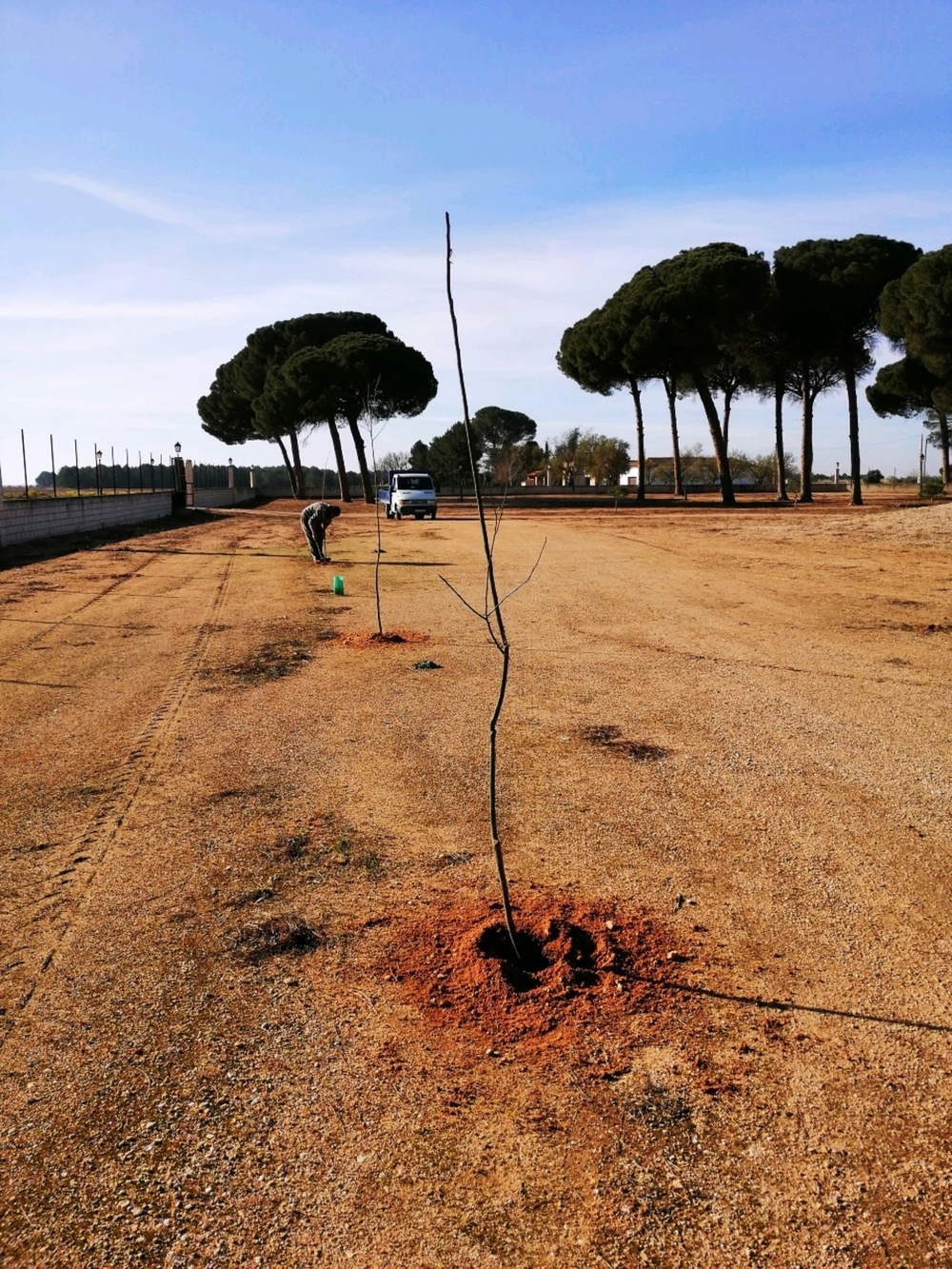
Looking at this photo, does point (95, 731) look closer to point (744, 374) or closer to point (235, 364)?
point (744, 374)

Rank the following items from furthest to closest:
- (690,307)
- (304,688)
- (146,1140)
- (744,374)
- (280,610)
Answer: (744,374), (690,307), (280,610), (304,688), (146,1140)

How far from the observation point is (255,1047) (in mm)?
3371

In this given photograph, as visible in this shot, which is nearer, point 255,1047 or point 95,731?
point 255,1047

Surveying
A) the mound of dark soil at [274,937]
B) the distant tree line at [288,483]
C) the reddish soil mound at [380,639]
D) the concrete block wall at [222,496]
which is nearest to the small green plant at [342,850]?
the mound of dark soil at [274,937]

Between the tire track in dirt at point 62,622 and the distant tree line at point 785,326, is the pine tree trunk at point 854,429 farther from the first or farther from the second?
the tire track in dirt at point 62,622

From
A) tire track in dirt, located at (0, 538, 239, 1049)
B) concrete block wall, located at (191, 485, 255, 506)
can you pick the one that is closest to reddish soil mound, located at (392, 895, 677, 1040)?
tire track in dirt, located at (0, 538, 239, 1049)

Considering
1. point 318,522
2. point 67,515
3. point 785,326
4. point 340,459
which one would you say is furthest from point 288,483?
point 318,522

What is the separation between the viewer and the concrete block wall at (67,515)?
2239 cm

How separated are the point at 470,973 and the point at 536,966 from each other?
0.30 meters

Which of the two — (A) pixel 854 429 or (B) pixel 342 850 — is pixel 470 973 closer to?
(B) pixel 342 850

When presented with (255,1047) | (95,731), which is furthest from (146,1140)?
(95,731)

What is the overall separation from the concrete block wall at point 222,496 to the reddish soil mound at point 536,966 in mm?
45833

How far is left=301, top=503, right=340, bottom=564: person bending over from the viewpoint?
19.4 meters

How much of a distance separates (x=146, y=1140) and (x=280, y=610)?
10.8 meters
